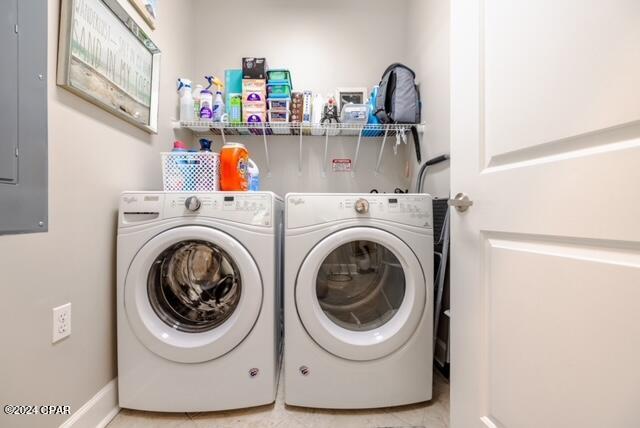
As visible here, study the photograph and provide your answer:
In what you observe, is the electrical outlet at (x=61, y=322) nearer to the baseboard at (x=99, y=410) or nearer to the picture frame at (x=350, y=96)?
the baseboard at (x=99, y=410)

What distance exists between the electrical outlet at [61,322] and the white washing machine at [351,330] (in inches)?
29.5

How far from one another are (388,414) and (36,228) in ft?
4.44

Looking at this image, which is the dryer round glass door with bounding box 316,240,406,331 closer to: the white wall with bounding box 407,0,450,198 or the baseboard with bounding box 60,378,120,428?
the white wall with bounding box 407,0,450,198

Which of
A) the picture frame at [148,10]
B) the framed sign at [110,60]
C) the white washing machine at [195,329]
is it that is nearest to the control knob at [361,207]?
the white washing machine at [195,329]

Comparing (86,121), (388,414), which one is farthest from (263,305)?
(86,121)

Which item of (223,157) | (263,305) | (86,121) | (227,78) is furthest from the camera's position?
(227,78)

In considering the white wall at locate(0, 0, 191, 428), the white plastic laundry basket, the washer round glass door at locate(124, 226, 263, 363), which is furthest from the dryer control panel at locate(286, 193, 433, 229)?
the white wall at locate(0, 0, 191, 428)

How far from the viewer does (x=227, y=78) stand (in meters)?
1.90

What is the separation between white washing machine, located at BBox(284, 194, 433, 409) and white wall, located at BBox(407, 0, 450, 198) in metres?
0.51

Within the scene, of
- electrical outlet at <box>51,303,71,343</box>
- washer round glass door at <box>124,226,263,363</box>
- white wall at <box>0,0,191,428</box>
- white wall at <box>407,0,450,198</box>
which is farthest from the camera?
white wall at <box>407,0,450,198</box>

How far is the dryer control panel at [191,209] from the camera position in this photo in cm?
116

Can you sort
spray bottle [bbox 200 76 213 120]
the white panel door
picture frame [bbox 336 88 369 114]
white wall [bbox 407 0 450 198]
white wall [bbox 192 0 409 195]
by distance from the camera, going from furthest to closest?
white wall [bbox 192 0 409 195] < picture frame [bbox 336 88 369 114] < spray bottle [bbox 200 76 213 120] < white wall [bbox 407 0 450 198] < the white panel door

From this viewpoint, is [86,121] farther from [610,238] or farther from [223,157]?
[610,238]

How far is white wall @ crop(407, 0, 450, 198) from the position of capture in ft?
5.08
